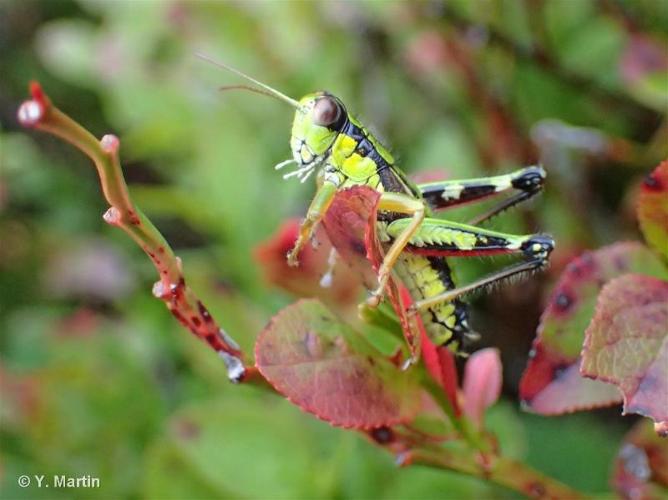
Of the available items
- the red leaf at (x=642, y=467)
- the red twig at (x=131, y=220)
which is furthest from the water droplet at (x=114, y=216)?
the red leaf at (x=642, y=467)

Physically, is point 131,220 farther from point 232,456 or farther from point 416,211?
point 232,456

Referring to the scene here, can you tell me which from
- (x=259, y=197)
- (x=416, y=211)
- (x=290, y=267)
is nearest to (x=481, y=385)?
→ (x=416, y=211)

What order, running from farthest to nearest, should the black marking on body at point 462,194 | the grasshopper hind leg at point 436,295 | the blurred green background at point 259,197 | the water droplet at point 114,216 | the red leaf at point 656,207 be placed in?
the blurred green background at point 259,197
the black marking on body at point 462,194
the grasshopper hind leg at point 436,295
the red leaf at point 656,207
the water droplet at point 114,216

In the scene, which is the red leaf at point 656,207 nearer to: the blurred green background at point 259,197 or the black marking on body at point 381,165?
the black marking on body at point 381,165

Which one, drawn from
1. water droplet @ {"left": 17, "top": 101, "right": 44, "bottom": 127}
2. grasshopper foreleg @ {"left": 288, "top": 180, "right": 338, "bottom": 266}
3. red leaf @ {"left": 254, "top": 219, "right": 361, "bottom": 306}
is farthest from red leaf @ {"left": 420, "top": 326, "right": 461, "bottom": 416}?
water droplet @ {"left": 17, "top": 101, "right": 44, "bottom": 127}

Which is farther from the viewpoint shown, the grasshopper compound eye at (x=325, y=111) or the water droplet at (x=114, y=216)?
the grasshopper compound eye at (x=325, y=111)
